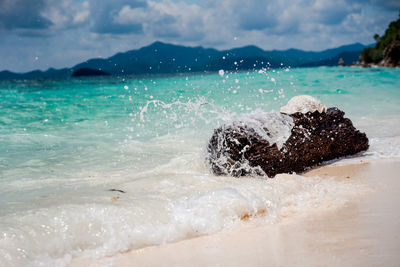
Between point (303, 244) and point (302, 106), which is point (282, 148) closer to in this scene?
point (302, 106)

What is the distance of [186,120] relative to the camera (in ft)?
34.6

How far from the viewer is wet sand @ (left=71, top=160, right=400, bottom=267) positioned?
239 centimetres

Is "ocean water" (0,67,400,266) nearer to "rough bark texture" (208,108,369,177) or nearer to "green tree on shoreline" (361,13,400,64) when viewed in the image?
"rough bark texture" (208,108,369,177)

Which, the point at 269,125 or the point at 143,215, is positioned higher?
the point at 269,125

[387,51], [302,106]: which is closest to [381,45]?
[387,51]

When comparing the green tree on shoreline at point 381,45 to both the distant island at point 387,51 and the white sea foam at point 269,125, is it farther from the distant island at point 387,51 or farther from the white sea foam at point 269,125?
the white sea foam at point 269,125

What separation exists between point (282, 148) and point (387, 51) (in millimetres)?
76004

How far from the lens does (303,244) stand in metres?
2.63

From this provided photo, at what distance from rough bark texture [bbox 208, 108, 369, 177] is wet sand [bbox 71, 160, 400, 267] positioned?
4.40 ft

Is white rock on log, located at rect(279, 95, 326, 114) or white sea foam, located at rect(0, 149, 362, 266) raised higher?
white rock on log, located at rect(279, 95, 326, 114)

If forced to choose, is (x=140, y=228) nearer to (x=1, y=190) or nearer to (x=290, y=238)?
(x=290, y=238)

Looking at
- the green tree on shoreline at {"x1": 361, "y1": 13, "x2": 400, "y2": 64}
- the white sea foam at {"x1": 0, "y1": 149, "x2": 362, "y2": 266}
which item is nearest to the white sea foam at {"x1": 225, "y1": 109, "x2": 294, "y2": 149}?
the white sea foam at {"x1": 0, "y1": 149, "x2": 362, "y2": 266}

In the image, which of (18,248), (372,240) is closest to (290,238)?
(372,240)

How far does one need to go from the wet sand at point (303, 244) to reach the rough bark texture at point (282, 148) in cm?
134
